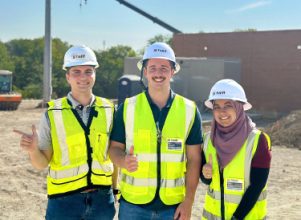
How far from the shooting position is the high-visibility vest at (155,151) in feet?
10.6

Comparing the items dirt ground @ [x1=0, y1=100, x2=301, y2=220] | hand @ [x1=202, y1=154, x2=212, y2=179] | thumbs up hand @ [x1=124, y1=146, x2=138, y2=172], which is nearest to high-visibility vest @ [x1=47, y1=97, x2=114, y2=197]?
thumbs up hand @ [x1=124, y1=146, x2=138, y2=172]

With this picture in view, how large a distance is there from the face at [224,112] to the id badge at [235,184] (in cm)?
42

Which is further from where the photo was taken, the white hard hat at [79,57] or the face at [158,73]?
the white hard hat at [79,57]

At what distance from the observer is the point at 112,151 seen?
10.8 feet

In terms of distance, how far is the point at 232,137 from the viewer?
321 centimetres

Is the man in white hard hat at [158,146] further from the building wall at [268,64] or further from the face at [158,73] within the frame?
the building wall at [268,64]

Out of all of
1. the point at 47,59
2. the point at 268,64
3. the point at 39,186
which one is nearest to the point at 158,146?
the point at 39,186

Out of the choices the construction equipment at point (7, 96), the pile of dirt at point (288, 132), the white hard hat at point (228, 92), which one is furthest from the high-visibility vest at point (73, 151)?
the construction equipment at point (7, 96)

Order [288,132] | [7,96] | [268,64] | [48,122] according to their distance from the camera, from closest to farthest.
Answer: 1. [48,122]
2. [288,132]
3. [7,96]
4. [268,64]

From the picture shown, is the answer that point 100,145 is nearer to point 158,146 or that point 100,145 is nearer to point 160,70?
point 158,146

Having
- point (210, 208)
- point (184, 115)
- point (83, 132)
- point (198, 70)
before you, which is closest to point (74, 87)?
point (83, 132)

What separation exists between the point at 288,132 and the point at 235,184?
40.7 ft

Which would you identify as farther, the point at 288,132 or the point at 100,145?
the point at 288,132

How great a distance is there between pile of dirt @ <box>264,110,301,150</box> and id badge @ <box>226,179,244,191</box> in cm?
1135
